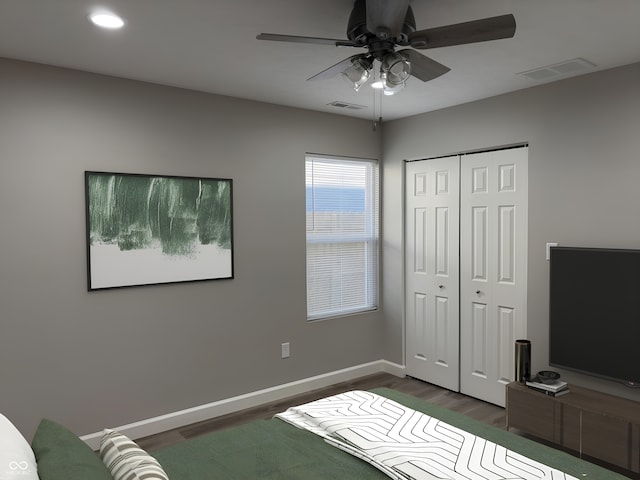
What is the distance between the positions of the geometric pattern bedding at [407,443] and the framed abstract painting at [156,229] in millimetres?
1637

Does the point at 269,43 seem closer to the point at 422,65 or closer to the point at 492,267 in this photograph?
the point at 422,65

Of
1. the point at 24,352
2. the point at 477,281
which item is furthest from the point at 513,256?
the point at 24,352

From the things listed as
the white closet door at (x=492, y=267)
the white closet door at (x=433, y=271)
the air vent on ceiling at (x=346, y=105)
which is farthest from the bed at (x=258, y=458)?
the air vent on ceiling at (x=346, y=105)

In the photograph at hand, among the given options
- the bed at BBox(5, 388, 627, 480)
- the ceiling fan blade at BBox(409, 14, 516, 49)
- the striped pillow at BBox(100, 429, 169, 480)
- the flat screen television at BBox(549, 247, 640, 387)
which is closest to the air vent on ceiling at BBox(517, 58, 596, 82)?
the flat screen television at BBox(549, 247, 640, 387)

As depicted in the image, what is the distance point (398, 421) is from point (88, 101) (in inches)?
110

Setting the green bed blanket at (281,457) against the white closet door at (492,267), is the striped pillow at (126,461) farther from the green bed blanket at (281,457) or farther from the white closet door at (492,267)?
the white closet door at (492,267)

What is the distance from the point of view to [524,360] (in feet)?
11.1

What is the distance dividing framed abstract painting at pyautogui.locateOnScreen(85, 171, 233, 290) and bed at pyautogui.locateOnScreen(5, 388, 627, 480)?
5.33ft

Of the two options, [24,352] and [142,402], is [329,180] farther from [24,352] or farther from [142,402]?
[24,352]

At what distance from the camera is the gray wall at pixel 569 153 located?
313 cm

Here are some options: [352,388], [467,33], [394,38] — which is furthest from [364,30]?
[352,388]

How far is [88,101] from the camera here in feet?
10.5

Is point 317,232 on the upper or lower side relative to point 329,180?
lower

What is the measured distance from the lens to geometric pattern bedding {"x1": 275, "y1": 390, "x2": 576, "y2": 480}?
5.69 ft
